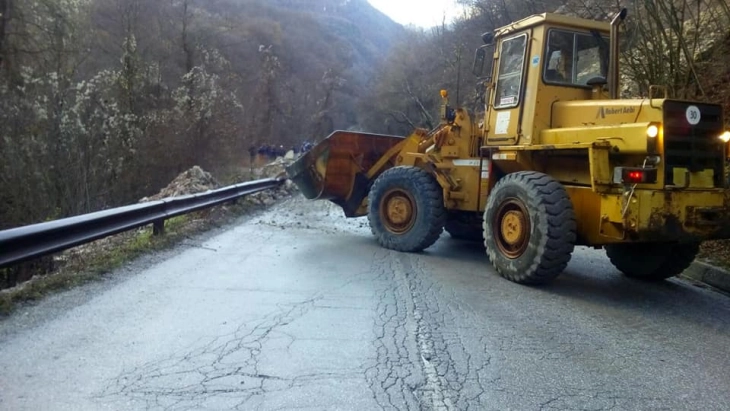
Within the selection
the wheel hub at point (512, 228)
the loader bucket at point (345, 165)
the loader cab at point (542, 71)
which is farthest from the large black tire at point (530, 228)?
the loader bucket at point (345, 165)

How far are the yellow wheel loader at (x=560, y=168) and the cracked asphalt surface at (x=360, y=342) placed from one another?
59 centimetres

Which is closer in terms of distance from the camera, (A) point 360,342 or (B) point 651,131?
(A) point 360,342

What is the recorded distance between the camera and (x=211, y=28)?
131 ft

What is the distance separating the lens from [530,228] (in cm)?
679

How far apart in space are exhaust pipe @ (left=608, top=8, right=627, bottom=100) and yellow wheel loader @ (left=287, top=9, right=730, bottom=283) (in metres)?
0.02

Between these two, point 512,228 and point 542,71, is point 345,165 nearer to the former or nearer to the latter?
point 542,71

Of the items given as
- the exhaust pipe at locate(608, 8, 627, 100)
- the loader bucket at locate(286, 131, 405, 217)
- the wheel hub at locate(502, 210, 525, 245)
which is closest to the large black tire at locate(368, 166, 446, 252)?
the loader bucket at locate(286, 131, 405, 217)

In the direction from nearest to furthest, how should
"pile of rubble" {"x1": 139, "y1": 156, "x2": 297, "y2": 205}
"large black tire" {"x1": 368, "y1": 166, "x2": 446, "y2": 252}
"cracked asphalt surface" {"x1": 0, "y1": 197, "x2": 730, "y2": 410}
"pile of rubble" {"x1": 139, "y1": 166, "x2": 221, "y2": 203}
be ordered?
1. "cracked asphalt surface" {"x1": 0, "y1": 197, "x2": 730, "y2": 410}
2. "large black tire" {"x1": 368, "y1": 166, "x2": 446, "y2": 252}
3. "pile of rubble" {"x1": 139, "y1": 166, "x2": 221, "y2": 203}
4. "pile of rubble" {"x1": 139, "y1": 156, "x2": 297, "y2": 205}

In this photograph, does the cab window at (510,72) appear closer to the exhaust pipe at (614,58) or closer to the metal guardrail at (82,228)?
the exhaust pipe at (614,58)

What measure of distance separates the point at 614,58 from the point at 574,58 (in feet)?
1.64

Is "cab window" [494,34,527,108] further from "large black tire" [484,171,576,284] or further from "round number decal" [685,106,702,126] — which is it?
"round number decal" [685,106,702,126]

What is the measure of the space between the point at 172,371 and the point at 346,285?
292 centimetres

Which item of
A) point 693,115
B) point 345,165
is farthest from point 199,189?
point 693,115

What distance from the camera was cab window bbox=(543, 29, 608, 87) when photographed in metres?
7.70
